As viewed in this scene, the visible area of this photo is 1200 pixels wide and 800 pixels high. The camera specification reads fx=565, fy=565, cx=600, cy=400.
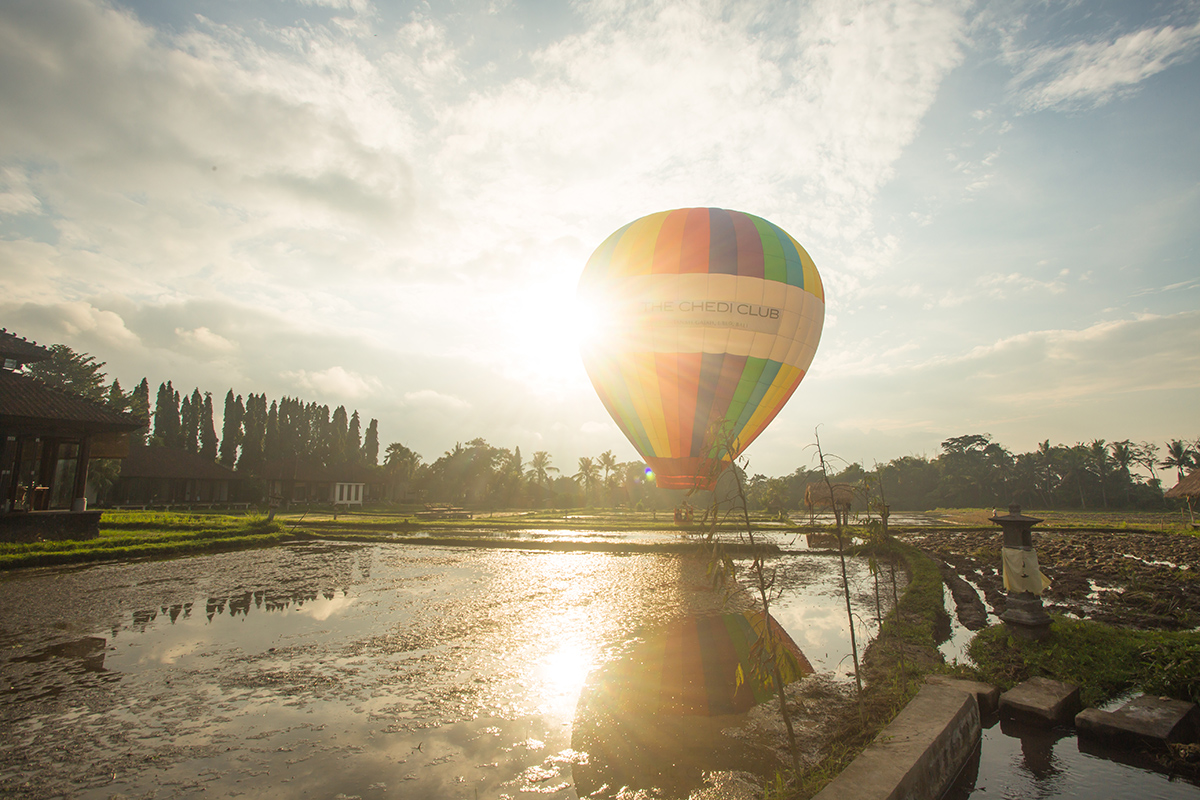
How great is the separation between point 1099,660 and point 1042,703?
6.44 feet

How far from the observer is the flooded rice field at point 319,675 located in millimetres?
5152

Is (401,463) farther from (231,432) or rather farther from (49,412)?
(49,412)

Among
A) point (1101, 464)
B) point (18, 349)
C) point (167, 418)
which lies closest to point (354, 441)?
point (167, 418)

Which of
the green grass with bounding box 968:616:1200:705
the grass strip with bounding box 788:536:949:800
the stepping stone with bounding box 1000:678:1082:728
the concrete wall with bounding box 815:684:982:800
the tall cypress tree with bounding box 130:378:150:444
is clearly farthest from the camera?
the tall cypress tree with bounding box 130:378:150:444

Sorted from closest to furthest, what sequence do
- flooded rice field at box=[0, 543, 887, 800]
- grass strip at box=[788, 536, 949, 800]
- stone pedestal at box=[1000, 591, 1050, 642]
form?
grass strip at box=[788, 536, 949, 800]
flooded rice field at box=[0, 543, 887, 800]
stone pedestal at box=[1000, 591, 1050, 642]

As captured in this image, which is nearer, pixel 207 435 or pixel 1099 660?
pixel 1099 660

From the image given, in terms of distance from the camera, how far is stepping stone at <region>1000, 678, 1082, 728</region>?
20.3ft

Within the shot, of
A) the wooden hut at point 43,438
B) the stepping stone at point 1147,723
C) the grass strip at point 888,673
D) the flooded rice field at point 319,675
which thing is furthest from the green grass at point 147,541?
the stepping stone at point 1147,723

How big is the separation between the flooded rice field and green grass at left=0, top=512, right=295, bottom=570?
1.30 metres

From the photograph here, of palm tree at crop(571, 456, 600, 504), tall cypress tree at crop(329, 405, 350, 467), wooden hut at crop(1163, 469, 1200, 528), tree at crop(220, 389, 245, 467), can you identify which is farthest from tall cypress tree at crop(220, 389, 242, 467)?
wooden hut at crop(1163, 469, 1200, 528)

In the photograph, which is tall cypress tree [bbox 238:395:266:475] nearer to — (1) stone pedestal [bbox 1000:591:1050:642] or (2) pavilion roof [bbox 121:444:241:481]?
(2) pavilion roof [bbox 121:444:241:481]

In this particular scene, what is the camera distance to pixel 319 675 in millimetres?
7797

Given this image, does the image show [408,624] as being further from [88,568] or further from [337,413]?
[337,413]

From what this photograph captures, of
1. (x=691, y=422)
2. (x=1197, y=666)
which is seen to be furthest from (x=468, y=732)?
(x=691, y=422)
